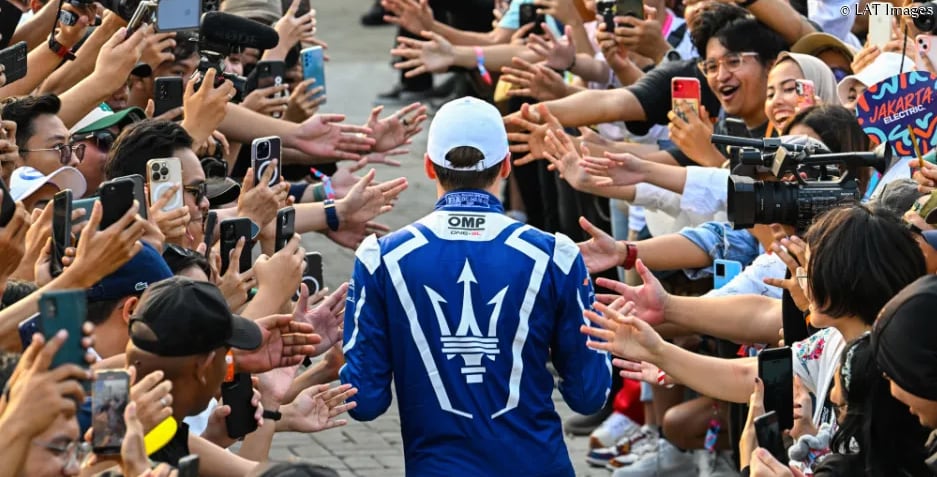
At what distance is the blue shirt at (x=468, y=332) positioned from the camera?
5.05m

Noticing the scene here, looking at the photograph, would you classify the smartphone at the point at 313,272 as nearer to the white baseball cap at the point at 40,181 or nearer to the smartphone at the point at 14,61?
the white baseball cap at the point at 40,181

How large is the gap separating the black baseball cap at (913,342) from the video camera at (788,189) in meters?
1.60

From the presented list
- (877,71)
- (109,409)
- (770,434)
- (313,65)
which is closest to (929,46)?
(877,71)

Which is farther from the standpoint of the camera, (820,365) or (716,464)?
(716,464)

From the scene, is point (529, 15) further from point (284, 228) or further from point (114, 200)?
point (114, 200)

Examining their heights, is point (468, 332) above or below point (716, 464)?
above

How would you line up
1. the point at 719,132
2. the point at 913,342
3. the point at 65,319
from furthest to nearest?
the point at 719,132 → the point at 913,342 → the point at 65,319

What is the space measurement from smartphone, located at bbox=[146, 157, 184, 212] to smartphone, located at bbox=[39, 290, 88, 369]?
228 centimetres

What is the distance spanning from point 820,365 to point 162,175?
2458 millimetres

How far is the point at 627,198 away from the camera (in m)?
7.74

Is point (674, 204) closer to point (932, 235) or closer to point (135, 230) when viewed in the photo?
point (932, 235)

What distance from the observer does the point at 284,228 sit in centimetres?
571

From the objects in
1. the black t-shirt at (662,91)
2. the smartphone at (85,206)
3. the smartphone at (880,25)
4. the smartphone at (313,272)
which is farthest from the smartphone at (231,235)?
the smartphone at (880,25)

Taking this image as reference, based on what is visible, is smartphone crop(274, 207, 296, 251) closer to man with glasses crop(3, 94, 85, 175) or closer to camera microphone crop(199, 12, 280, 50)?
man with glasses crop(3, 94, 85, 175)
